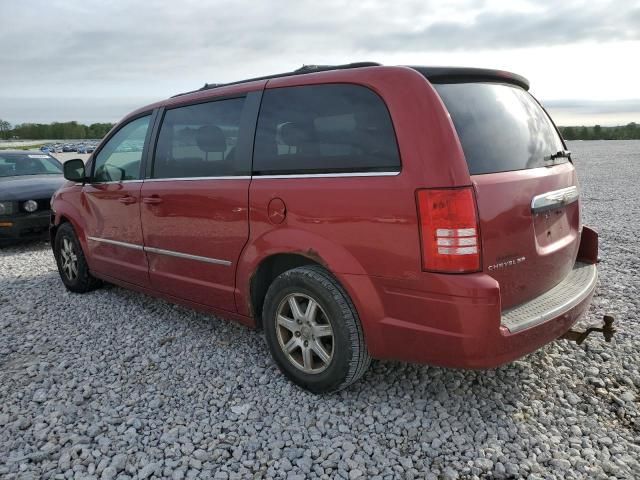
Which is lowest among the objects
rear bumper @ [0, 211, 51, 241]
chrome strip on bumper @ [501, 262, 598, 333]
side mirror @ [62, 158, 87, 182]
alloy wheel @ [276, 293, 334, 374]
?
alloy wheel @ [276, 293, 334, 374]

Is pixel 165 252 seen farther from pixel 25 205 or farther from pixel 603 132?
pixel 603 132

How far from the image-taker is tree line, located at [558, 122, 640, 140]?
164 feet

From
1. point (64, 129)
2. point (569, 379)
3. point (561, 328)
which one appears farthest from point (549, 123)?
point (64, 129)

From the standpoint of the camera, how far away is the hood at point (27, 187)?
25.9 feet

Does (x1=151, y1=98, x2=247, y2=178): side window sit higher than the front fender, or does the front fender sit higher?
(x1=151, y1=98, x2=247, y2=178): side window

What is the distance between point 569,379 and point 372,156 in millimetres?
1899

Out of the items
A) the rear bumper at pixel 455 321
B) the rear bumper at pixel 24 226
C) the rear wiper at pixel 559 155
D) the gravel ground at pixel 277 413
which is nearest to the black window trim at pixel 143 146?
the gravel ground at pixel 277 413

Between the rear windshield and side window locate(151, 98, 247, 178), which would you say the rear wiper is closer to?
the rear windshield

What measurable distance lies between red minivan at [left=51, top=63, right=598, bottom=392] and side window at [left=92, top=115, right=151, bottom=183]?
58 centimetres

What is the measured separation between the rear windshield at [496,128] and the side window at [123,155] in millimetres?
2699

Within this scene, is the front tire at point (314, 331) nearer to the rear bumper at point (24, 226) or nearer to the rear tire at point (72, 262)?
the rear tire at point (72, 262)

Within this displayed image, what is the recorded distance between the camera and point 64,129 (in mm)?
108312

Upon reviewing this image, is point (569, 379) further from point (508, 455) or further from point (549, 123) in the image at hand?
Result: point (549, 123)

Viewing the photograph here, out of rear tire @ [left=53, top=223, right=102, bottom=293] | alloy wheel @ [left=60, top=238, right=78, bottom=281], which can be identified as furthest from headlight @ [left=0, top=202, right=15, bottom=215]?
alloy wheel @ [left=60, top=238, right=78, bottom=281]
